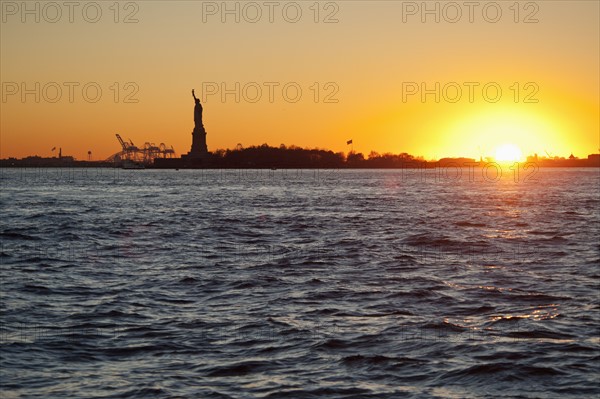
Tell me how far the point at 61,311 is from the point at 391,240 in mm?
18475

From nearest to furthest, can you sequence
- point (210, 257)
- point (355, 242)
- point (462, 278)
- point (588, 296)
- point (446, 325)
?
point (446, 325)
point (588, 296)
point (462, 278)
point (210, 257)
point (355, 242)

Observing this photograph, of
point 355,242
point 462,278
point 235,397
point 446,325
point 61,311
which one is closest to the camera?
point 235,397

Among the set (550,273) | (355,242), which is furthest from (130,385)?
(355,242)

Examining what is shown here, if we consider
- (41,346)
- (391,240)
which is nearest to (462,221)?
(391,240)

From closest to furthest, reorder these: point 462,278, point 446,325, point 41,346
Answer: point 41,346, point 446,325, point 462,278

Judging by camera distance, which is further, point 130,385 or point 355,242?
point 355,242

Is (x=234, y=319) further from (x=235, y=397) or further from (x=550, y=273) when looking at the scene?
(x=550, y=273)

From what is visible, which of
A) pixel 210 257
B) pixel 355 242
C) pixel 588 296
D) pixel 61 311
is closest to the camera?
pixel 61 311

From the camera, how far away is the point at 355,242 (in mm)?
31547

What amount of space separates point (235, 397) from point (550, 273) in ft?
43.4

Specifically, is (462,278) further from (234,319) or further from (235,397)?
(235,397)

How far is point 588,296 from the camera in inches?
683

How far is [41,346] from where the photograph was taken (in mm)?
12773

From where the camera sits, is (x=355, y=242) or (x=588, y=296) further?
(x=355, y=242)
